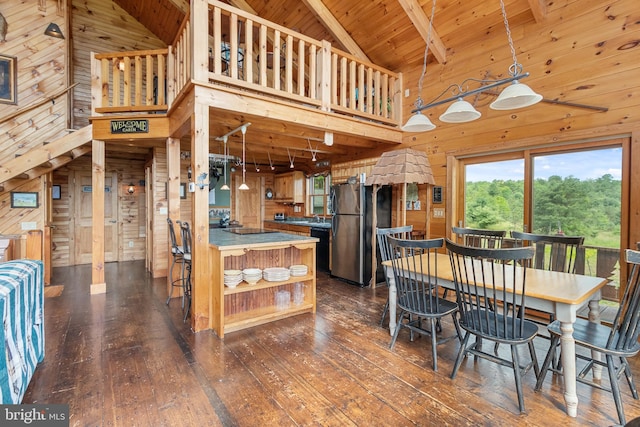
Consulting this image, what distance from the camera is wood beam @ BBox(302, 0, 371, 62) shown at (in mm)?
4574

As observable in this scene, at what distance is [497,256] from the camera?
6.08 feet

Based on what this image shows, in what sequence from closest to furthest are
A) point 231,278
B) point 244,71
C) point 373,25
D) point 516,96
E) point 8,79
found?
point 516,96 → point 231,278 → point 244,71 → point 373,25 → point 8,79

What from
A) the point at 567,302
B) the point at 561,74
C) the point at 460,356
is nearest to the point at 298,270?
the point at 460,356

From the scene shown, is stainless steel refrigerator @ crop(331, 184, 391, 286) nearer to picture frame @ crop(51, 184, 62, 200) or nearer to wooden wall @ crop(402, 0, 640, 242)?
wooden wall @ crop(402, 0, 640, 242)

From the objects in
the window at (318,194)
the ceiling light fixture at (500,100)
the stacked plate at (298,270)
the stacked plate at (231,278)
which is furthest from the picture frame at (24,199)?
the ceiling light fixture at (500,100)

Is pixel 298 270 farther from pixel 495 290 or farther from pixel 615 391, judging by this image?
pixel 615 391

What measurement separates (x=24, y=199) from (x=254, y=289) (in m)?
4.37

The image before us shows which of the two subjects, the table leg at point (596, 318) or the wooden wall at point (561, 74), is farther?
the wooden wall at point (561, 74)

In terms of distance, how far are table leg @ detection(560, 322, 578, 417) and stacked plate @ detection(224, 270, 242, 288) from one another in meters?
2.66

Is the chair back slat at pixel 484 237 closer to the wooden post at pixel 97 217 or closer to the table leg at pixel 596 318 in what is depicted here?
the table leg at pixel 596 318

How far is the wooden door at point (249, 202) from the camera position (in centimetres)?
786

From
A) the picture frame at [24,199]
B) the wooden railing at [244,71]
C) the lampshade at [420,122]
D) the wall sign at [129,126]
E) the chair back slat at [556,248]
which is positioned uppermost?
the wooden railing at [244,71]

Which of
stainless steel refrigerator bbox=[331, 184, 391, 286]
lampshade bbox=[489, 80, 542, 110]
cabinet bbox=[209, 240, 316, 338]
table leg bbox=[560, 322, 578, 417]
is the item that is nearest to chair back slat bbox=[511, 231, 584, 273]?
table leg bbox=[560, 322, 578, 417]

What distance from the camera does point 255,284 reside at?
322 centimetres
